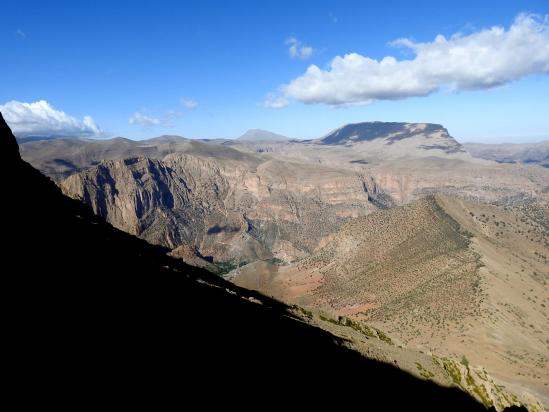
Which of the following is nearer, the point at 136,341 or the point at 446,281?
the point at 136,341

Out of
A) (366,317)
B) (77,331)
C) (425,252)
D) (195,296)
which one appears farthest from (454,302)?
(77,331)

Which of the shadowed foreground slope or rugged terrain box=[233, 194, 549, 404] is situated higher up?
the shadowed foreground slope

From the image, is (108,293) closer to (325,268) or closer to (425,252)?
(425,252)

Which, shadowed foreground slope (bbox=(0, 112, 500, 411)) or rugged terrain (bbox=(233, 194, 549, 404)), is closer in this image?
shadowed foreground slope (bbox=(0, 112, 500, 411))

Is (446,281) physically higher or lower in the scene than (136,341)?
lower
